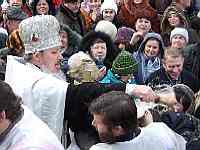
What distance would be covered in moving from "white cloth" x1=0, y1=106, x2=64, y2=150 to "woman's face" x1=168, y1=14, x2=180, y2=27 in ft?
19.9

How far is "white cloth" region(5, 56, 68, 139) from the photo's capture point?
3.64 meters

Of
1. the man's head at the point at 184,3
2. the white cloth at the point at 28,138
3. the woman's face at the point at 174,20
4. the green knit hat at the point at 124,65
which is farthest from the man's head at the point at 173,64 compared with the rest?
the man's head at the point at 184,3

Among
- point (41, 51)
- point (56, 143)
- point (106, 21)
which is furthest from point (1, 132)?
point (106, 21)

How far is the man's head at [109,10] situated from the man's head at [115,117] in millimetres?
6169

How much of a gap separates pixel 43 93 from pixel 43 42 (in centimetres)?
40

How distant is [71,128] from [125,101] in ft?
3.06

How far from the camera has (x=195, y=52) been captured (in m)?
7.49

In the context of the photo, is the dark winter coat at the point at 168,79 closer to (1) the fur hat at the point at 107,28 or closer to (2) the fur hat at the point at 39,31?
(1) the fur hat at the point at 107,28

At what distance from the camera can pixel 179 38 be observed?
788cm

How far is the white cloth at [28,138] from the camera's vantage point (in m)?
2.62

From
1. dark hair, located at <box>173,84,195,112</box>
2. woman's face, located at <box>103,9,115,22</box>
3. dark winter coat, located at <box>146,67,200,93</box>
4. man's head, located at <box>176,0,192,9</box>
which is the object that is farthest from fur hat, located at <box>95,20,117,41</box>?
dark hair, located at <box>173,84,195,112</box>

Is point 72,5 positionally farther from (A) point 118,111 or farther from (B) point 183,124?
(A) point 118,111

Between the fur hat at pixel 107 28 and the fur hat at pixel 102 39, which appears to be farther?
the fur hat at pixel 107 28

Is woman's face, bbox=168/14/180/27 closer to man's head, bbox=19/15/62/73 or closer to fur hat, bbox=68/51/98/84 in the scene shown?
fur hat, bbox=68/51/98/84
